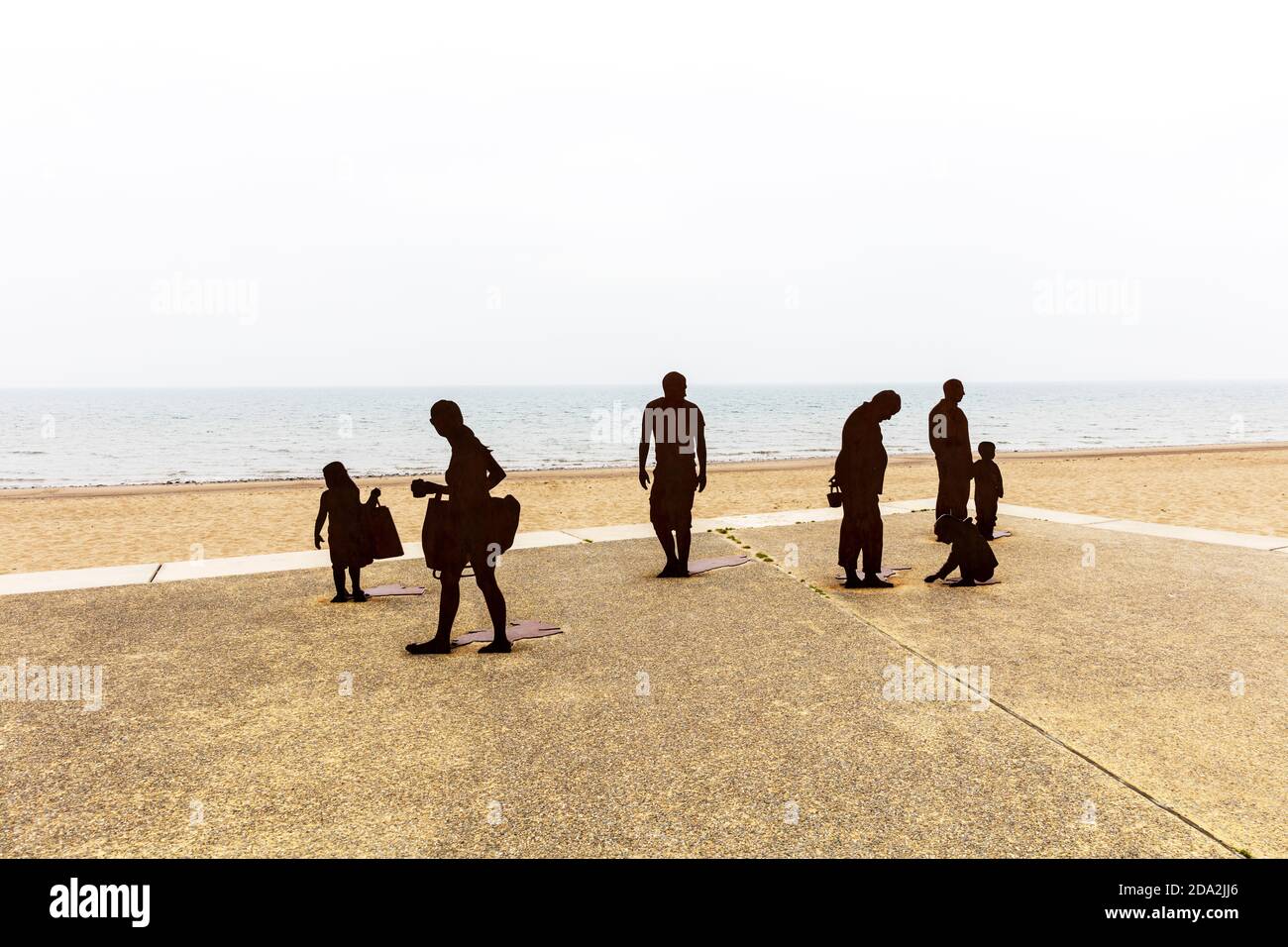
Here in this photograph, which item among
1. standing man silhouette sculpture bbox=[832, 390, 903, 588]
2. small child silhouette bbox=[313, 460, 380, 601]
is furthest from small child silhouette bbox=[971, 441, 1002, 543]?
small child silhouette bbox=[313, 460, 380, 601]

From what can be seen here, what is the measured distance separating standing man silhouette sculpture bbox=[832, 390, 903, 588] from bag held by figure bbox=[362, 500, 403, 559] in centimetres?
444

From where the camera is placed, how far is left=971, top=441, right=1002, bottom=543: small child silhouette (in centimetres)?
1091

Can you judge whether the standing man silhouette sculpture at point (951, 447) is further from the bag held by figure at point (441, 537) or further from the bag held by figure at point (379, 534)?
the bag held by figure at point (441, 537)

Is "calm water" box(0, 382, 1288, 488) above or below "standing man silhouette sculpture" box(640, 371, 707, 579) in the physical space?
below

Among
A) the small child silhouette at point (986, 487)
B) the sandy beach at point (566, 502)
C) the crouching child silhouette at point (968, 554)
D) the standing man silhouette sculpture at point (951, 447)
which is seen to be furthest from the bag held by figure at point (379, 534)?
the small child silhouette at point (986, 487)

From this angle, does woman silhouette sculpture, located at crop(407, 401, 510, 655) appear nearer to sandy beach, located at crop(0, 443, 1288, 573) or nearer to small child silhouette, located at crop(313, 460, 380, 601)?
small child silhouette, located at crop(313, 460, 380, 601)

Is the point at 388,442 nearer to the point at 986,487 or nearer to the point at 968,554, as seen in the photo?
the point at 986,487

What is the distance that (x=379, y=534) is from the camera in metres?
7.89

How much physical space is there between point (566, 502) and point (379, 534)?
11444mm

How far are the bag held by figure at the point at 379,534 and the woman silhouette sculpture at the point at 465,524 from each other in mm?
1839

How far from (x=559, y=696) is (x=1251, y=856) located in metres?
3.57

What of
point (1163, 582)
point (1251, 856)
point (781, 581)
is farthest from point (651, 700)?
point (1163, 582)

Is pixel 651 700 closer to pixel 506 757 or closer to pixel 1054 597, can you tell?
pixel 506 757

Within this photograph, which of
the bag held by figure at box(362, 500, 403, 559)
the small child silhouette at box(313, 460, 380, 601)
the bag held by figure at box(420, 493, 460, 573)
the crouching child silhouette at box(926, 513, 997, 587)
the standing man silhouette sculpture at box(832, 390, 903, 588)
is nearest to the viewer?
the bag held by figure at box(420, 493, 460, 573)
